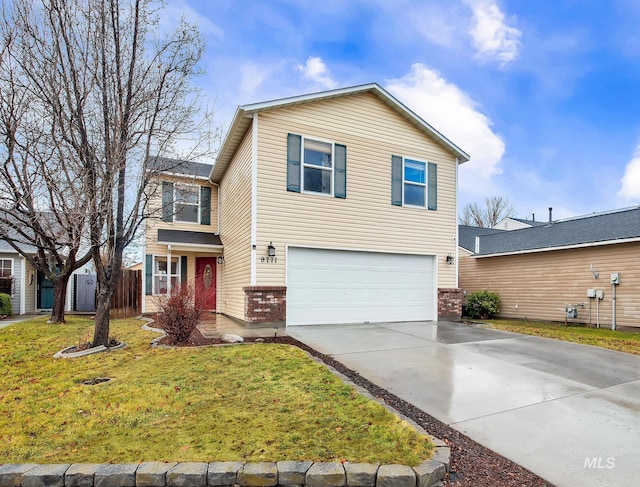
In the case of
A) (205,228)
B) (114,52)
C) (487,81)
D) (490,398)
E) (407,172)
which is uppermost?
(487,81)

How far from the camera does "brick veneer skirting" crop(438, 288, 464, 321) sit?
12.2 metres

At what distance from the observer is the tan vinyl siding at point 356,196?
32.9ft

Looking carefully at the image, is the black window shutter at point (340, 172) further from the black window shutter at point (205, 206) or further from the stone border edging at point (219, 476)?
the stone border edging at point (219, 476)

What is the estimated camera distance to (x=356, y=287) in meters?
11.1

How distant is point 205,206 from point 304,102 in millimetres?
6484

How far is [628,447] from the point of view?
3.32 m

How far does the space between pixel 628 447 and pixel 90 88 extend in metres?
9.05

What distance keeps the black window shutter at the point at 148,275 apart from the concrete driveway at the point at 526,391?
25.2 ft

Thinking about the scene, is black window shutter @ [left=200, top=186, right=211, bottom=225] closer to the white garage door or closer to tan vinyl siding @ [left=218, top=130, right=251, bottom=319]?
tan vinyl siding @ [left=218, top=130, right=251, bottom=319]

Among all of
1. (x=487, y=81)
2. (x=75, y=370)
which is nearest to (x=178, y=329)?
(x=75, y=370)

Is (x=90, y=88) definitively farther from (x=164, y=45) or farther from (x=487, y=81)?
(x=487, y=81)

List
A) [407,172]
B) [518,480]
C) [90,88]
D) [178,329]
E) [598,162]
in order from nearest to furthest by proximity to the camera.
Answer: [518,480], [90,88], [178,329], [407,172], [598,162]

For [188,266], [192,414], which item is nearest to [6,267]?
[188,266]

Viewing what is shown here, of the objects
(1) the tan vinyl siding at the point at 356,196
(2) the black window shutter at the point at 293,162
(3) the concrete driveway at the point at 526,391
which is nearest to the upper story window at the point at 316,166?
(2) the black window shutter at the point at 293,162
